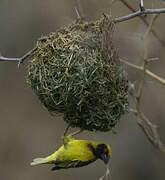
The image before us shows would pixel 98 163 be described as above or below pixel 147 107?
below

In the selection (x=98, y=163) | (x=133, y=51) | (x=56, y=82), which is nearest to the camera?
(x=56, y=82)

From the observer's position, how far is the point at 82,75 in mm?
3023

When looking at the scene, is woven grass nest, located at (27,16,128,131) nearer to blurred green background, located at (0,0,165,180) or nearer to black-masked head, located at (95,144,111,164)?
black-masked head, located at (95,144,111,164)

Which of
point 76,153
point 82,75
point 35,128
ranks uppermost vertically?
point 82,75

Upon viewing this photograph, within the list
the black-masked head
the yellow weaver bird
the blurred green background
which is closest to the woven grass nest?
the black-masked head

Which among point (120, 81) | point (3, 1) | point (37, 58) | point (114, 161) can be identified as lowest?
point (114, 161)

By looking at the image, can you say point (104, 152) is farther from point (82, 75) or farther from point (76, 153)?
point (82, 75)

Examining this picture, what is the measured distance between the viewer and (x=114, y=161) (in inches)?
296

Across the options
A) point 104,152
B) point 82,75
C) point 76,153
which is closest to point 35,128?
point 76,153

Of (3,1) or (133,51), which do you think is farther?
(3,1)

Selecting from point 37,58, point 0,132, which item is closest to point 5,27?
point 0,132

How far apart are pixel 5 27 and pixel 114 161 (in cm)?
328

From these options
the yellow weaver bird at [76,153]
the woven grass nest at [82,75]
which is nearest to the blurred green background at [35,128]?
the yellow weaver bird at [76,153]

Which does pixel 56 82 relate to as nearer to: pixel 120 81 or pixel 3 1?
pixel 120 81
